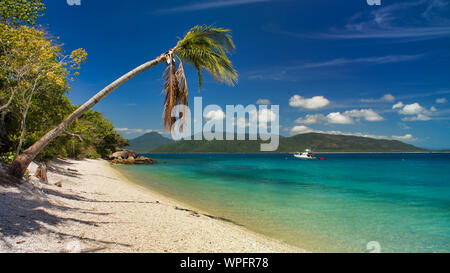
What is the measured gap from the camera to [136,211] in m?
8.11

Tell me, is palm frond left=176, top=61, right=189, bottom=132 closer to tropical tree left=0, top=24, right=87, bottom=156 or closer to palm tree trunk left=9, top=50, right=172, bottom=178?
palm tree trunk left=9, top=50, right=172, bottom=178

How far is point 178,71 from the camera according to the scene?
8.01 meters

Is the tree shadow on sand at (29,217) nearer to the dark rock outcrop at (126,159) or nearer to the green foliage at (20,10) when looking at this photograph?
the green foliage at (20,10)

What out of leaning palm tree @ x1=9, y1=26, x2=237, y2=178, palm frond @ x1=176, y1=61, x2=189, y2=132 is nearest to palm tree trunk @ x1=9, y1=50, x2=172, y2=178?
leaning palm tree @ x1=9, y1=26, x2=237, y2=178

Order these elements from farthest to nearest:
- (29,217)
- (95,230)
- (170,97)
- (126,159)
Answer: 1. (126,159)
2. (170,97)
3. (95,230)
4. (29,217)

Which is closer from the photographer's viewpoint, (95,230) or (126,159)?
(95,230)

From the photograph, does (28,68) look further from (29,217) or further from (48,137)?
(29,217)

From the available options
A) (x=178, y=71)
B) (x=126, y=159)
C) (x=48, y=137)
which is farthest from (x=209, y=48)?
(x=126, y=159)

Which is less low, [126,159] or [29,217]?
[29,217]

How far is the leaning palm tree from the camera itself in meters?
7.61
